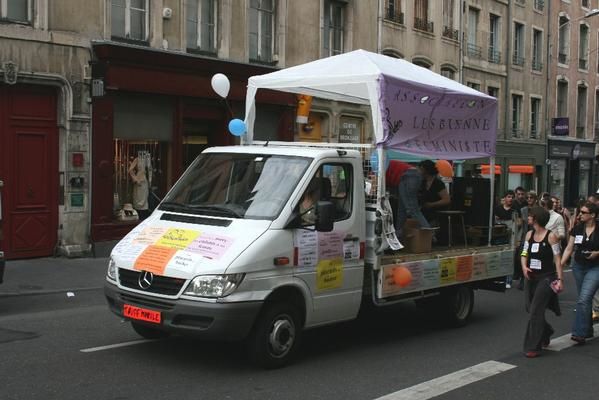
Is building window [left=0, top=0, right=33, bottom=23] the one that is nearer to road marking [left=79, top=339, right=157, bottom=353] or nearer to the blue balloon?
the blue balloon

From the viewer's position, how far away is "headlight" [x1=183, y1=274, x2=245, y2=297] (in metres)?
6.13

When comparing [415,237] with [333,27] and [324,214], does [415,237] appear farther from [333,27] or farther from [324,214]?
[333,27]

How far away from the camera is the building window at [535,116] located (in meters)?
35.4

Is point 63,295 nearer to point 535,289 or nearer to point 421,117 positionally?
point 421,117

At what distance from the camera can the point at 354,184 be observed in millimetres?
7418

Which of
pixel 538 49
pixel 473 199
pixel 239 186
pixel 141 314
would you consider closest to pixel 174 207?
pixel 239 186

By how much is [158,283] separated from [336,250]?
180 cm

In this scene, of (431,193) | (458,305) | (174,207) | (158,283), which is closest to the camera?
(158,283)

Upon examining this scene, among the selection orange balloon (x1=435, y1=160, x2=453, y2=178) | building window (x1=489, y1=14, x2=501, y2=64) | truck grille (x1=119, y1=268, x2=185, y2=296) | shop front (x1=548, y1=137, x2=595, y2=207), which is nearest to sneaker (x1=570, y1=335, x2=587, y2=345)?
orange balloon (x1=435, y1=160, x2=453, y2=178)

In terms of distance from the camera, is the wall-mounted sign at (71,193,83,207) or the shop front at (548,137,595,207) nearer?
the wall-mounted sign at (71,193,83,207)

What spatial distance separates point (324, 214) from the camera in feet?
21.9

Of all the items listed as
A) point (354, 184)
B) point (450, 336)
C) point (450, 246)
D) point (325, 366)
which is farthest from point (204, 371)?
point (450, 246)

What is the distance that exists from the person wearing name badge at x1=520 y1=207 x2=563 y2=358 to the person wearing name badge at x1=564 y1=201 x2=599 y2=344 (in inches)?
19.9

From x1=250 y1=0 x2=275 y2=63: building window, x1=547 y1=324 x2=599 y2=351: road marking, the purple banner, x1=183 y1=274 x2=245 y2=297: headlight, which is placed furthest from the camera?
x1=250 y1=0 x2=275 y2=63: building window
